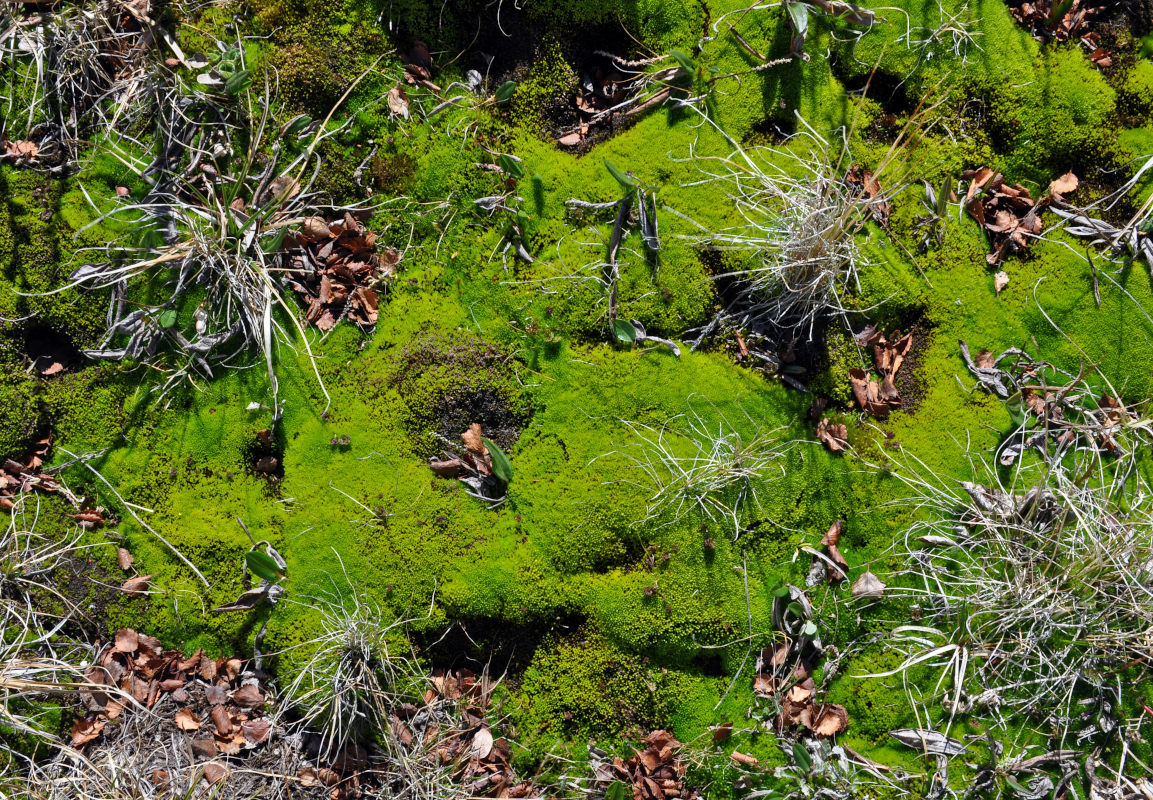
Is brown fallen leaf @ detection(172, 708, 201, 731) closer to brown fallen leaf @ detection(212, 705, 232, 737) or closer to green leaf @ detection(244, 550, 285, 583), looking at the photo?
brown fallen leaf @ detection(212, 705, 232, 737)

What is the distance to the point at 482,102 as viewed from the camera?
12.6ft

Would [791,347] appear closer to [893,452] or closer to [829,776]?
[893,452]

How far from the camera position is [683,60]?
143 inches

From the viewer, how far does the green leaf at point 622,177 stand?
3590mm

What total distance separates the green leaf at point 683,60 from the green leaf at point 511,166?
3.28ft

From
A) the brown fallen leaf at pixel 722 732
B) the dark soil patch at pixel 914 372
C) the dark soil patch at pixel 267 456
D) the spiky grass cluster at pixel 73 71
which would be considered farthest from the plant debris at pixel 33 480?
the dark soil patch at pixel 914 372

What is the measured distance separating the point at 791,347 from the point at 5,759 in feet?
15.3

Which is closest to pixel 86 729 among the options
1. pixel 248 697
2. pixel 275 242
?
pixel 248 697

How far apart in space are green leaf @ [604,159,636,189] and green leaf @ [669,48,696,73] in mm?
645

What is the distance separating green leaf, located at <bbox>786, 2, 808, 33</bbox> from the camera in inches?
141

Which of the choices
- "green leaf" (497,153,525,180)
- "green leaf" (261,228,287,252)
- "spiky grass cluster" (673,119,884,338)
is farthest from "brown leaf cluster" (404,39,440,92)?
"spiky grass cluster" (673,119,884,338)

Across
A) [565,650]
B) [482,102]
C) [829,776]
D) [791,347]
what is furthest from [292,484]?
[829,776]

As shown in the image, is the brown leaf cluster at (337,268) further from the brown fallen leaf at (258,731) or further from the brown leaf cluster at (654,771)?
the brown leaf cluster at (654,771)

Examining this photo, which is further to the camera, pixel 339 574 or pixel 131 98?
pixel 131 98
